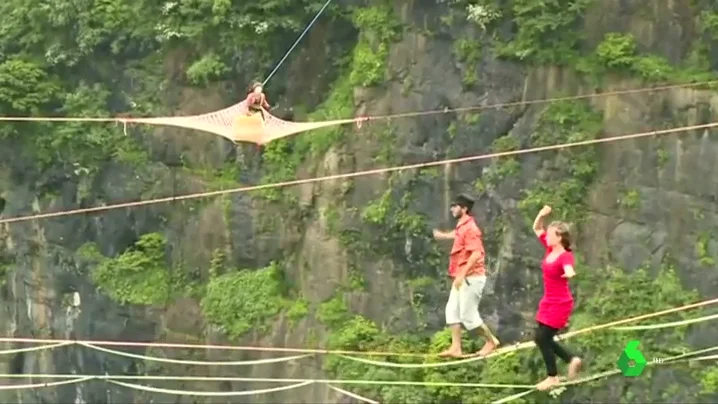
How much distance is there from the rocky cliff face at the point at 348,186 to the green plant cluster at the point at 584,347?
21 mm

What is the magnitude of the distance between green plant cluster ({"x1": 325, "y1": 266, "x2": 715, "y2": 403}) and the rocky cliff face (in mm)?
21

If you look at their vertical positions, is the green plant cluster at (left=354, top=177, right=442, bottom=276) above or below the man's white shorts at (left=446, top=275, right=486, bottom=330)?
above

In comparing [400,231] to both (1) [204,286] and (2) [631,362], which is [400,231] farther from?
(2) [631,362]

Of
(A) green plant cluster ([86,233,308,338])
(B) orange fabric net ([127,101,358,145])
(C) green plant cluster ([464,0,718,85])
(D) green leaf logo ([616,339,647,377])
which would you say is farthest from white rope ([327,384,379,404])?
(D) green leaf logo ([616,339,647,377])

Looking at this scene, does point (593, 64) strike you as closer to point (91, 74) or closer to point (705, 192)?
point (705, 192)

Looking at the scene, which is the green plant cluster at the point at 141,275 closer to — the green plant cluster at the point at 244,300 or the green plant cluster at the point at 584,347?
the green plant cluster at the point at 244,300

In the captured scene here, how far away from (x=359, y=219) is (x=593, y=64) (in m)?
3.10

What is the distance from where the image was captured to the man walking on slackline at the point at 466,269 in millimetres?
6480

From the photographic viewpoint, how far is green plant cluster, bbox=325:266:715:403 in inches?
382

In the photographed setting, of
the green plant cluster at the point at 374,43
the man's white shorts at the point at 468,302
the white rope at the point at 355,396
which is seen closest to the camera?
the man's white shorts at the point at 468,302

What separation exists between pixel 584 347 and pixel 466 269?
12.7ft

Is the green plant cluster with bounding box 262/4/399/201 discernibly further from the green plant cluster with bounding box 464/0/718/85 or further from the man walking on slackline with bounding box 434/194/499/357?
the man walking on slackline with bounding box 434/194/499/357

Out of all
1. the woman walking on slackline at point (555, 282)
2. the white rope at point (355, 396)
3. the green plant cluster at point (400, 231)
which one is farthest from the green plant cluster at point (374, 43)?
the woman walking on slackline at point (555, 282)

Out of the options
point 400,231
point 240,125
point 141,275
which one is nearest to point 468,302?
point 240,125
